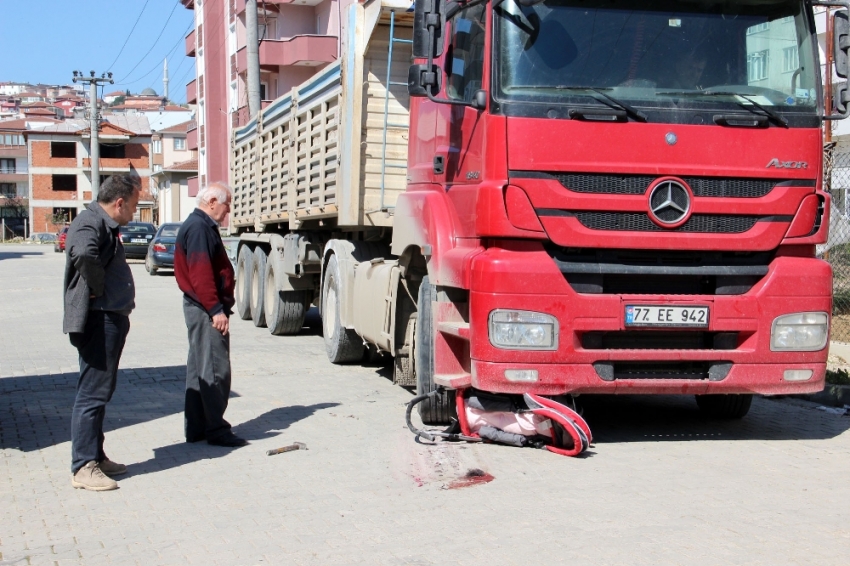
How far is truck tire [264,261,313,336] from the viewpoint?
13516 millimetres

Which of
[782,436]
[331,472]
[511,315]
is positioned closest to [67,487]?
[331,472]

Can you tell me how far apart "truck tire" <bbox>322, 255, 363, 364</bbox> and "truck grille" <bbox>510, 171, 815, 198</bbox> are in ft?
14.7

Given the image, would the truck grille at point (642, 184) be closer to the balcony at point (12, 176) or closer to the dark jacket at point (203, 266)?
the dark jacket at point (203, 266)

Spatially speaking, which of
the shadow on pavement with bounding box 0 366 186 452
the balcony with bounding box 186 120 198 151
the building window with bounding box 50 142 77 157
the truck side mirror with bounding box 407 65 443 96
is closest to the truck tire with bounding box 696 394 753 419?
the truck side mirror with bounding box 407 65 443 96

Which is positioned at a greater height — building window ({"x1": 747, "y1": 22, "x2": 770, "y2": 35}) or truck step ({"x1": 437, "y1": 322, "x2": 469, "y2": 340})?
building window ({"x1": 747, "y1": 22, "x2": 770, "y2": 35})

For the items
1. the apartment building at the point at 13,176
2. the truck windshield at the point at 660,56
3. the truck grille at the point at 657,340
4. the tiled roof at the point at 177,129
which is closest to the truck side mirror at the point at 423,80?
the truck windshield at the point at 660,56

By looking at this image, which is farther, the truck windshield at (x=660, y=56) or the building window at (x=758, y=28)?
the building window at (x=758, y=28)

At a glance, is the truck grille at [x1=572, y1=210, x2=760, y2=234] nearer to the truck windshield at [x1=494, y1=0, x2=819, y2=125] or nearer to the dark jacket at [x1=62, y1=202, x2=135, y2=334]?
the truck windshield at [x1=494, y1=0, x2=819, y2=125]

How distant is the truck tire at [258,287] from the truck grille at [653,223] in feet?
28.9

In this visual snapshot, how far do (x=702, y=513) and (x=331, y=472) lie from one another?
2.22 metres

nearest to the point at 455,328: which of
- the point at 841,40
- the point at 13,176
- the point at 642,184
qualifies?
the point at 642,184

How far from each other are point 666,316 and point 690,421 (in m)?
1.83

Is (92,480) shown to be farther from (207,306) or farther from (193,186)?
(193,186)

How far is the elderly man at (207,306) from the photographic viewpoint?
22.3ft
